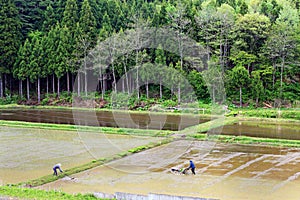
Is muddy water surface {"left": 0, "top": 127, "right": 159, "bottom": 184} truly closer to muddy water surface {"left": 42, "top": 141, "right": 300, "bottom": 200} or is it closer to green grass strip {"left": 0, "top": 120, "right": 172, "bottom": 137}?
green grass strip {"left": 0, "top": 120, "right": 172, "bottom": 137}

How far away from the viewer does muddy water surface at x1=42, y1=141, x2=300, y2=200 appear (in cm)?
1348

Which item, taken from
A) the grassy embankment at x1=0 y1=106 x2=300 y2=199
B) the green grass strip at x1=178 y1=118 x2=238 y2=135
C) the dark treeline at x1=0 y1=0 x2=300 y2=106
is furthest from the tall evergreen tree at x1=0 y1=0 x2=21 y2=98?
the green grass strip at x1=178 y1=118 x2=238 y2=135

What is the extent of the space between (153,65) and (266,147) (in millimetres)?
19659

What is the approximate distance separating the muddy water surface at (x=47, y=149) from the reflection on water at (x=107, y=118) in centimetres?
381

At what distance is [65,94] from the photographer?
43281 millimetres

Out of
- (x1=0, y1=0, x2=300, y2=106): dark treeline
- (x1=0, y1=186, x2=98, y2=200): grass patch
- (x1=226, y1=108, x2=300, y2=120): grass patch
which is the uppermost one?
(x1=0, y1=0, x2=300, y2=106): dark treeline

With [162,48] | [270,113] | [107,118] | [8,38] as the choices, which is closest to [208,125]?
[270,113]

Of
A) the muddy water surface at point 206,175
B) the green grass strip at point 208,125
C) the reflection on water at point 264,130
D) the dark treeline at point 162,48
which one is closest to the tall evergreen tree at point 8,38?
the dark treeline at point 162,48

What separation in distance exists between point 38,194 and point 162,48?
91.8 ft

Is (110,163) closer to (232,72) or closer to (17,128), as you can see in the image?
(17,128)

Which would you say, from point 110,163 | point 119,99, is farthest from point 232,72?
point 110,163

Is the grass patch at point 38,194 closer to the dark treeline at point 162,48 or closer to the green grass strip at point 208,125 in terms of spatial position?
the green grass strip at point 208,125

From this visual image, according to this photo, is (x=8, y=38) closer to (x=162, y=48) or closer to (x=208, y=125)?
(x=162, y=48)

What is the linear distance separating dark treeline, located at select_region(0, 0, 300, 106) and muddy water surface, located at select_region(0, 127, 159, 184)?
14086 millimetres
